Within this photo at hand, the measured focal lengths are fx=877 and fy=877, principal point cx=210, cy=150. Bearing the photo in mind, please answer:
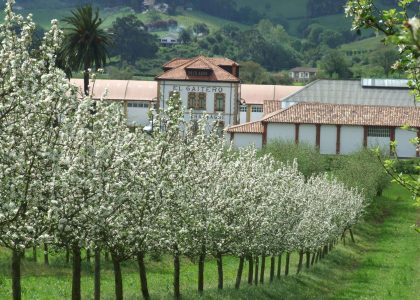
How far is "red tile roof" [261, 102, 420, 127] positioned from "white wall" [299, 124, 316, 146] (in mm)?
815

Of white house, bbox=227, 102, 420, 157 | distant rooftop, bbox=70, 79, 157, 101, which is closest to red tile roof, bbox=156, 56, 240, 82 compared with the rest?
distant rooftop, bbox=70, 79, 157, 101

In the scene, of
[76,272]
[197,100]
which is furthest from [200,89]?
[76,272]

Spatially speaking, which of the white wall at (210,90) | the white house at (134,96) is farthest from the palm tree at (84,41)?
the white house at (134,96)

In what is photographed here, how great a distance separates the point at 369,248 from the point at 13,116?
54.9m

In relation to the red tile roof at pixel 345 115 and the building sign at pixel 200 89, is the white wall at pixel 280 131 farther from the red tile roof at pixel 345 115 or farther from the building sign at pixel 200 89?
the building sign at pixel 200 89

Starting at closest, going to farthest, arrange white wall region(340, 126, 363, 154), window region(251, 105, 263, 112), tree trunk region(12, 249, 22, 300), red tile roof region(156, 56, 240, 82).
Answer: tree trunk region(12, 249, 22, 300)
white wall region(340, 126, 363, 154)
red tile roof region(156, 56, 240, 82)
window region(251, 105, 263, 112)

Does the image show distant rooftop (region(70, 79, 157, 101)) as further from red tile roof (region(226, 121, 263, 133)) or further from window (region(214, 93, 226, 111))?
red tile roof (region(226, 121, 263, 133))

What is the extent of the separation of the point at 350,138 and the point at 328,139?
2.78 metres

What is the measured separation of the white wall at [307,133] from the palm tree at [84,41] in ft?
150

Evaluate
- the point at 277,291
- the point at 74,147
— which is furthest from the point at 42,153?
the point at 277,291

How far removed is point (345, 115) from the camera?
11250cm

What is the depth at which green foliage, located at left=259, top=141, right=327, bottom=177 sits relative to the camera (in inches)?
3378

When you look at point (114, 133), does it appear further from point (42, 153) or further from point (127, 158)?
point (42, 153)

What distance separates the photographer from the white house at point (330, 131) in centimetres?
10950
